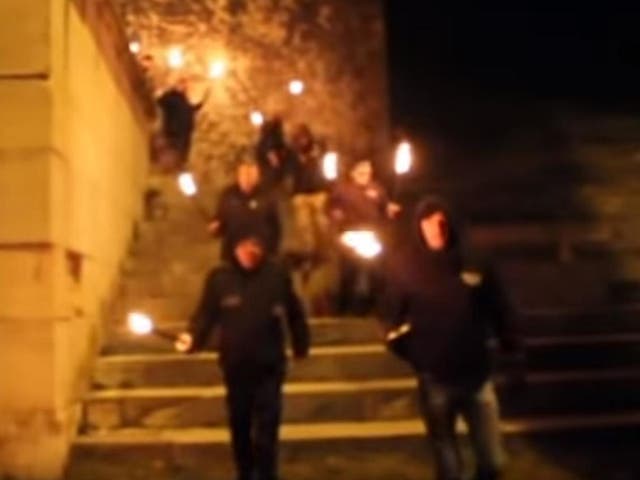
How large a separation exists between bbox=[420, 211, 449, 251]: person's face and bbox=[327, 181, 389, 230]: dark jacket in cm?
486

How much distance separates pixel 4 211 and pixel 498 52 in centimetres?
1751

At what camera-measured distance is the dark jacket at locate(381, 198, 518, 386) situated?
6.97 metres

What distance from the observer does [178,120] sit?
1892 cm

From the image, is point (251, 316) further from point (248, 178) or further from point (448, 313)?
point (248, 178)

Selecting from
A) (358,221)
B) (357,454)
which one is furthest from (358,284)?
(357,454)

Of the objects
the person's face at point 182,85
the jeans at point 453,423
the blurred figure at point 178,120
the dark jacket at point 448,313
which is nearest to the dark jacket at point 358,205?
the dark jacket at point 448,313

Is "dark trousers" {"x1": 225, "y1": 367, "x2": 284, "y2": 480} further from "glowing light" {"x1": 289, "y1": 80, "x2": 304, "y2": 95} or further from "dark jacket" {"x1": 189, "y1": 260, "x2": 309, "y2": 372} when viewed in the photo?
"glowing light" {"x1": 289, "y1": 80, "x2": 304, "y2": 95}

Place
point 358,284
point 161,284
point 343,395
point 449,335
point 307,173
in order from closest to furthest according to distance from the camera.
Result: 1. point 449,335
2. point 343,395
3. point 358,284
4. point 161,284
5. point 307,173

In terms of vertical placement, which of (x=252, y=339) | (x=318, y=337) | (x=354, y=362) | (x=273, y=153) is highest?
(x=273, y=153)

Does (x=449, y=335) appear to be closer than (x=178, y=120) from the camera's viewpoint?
Yes

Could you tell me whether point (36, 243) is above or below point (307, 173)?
below

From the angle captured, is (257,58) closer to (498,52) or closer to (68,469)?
(498,52)

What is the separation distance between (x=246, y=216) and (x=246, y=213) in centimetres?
6

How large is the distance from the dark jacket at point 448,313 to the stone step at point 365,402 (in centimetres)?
293
